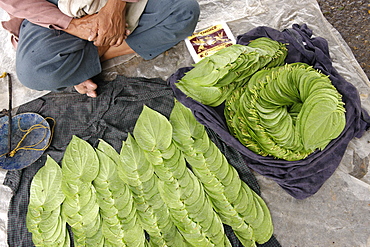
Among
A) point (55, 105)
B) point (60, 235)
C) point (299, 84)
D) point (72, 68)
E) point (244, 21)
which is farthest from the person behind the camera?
point (244, 21)

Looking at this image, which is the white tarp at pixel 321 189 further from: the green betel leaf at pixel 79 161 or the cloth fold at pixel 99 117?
the green betel leaf at pixel 79 161

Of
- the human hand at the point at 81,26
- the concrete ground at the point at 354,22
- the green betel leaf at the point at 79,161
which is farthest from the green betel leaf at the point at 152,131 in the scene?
the concrete ground at the point at 354,22

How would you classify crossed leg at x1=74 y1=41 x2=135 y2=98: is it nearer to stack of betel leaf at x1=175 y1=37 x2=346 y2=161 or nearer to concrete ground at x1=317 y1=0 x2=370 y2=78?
stack of betel leaf at x1=175 y1=37 x2=346 y2=161

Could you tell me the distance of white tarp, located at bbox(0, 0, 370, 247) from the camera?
1.56 m

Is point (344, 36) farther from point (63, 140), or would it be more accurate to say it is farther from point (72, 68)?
point (63, 140)

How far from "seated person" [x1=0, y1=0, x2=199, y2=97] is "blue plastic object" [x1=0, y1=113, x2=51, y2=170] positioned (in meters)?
0.23

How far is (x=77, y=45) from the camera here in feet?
5.53

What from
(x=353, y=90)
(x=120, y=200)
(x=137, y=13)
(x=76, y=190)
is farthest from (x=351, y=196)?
(x=137, y=13)

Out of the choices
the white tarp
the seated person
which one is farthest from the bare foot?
the white tarp

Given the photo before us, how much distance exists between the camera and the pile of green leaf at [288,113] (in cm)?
130

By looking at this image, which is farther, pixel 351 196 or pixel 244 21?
pixel 244 21

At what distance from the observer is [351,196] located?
1.60m

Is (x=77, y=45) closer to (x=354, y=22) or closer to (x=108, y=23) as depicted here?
(x=108, y=23)

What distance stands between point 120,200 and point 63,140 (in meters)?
0.58
